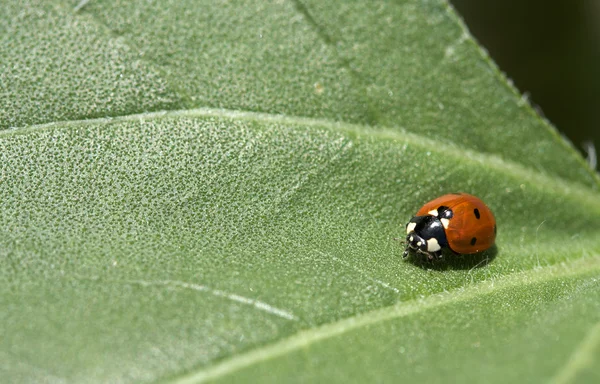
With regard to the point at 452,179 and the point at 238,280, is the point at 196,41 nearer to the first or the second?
the point at 238,280

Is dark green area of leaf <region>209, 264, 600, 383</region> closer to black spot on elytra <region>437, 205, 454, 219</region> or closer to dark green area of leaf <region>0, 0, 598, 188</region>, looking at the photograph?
black spot on elytra <region>437, 205, 454, 219</region>

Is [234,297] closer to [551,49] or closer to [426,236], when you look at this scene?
[426,236]

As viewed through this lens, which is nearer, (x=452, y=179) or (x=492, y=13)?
(x=452, y=179)

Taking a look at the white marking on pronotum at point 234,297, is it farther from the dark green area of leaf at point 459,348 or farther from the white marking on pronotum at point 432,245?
the white marking on pronotum at point 432,245

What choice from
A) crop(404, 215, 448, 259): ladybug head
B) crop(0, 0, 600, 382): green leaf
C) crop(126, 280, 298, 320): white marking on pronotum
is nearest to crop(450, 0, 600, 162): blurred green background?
crop(0, 0, 600, 382): green leaf

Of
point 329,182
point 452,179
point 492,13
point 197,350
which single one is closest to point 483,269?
point 452,179

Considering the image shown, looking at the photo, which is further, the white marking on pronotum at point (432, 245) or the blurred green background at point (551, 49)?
the blurred green background at point (551, 49)

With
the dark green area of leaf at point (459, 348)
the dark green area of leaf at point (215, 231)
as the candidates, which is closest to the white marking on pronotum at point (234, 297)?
the dark green area of leaf at point (215, 231)

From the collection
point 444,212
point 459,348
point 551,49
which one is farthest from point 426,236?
point 551,49
